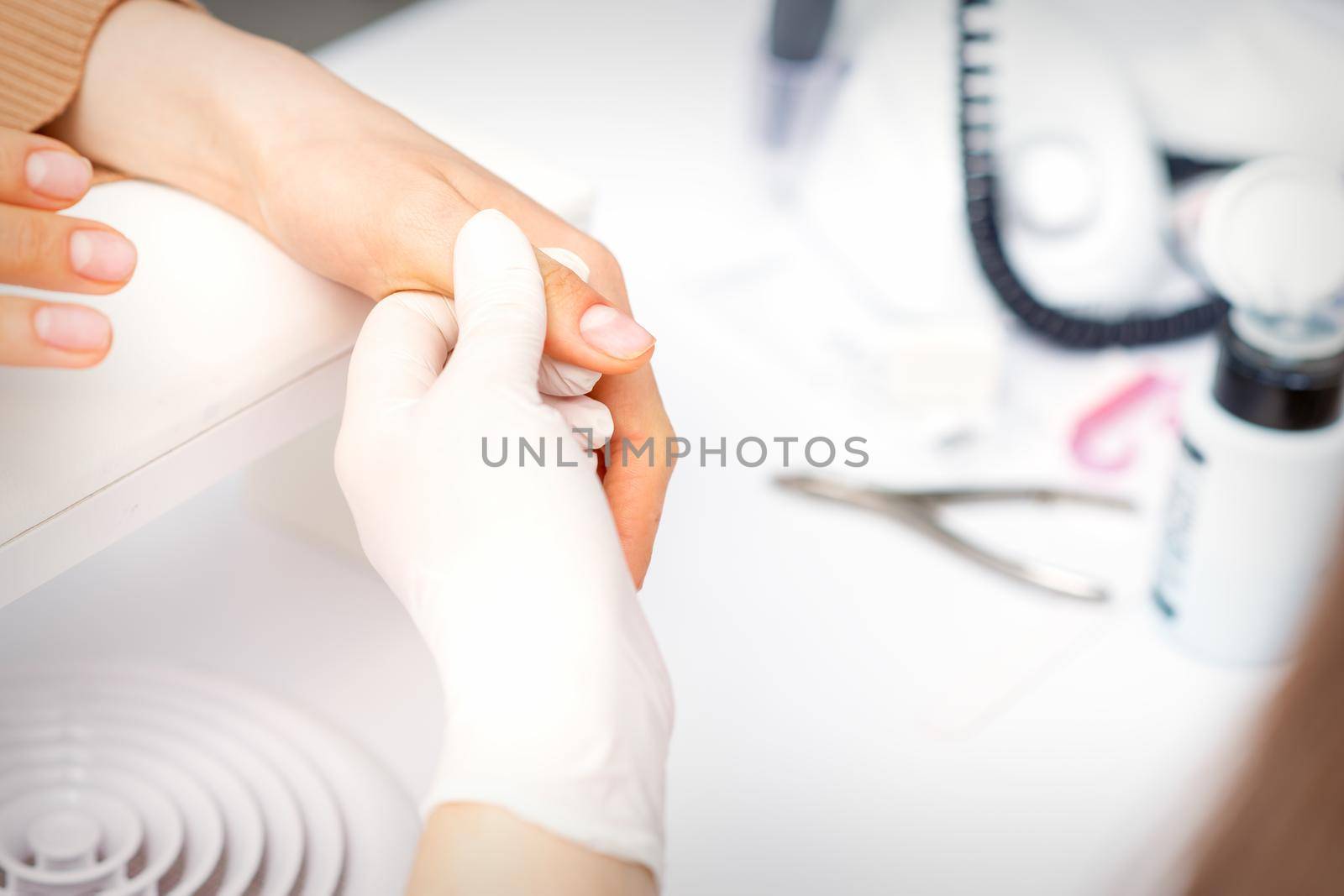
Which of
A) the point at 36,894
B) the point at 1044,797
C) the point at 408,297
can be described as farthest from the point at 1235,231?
the point at 36,894

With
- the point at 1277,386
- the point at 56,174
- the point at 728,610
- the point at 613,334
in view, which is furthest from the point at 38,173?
the point at 1277,386

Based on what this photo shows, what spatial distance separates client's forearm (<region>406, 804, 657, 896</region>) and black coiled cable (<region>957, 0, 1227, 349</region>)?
556 millimetres

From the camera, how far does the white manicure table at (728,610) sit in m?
0.51

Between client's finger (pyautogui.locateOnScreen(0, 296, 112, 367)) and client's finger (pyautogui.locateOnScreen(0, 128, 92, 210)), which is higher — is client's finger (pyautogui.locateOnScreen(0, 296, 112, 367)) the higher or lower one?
the lower one

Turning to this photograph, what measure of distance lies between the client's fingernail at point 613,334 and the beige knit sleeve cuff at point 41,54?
0.34 meters

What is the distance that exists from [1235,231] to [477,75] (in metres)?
0.70

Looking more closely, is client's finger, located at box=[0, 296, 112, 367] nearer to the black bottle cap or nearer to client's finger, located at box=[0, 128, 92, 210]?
client's finger, located at box=[0, 128, 92, 210]

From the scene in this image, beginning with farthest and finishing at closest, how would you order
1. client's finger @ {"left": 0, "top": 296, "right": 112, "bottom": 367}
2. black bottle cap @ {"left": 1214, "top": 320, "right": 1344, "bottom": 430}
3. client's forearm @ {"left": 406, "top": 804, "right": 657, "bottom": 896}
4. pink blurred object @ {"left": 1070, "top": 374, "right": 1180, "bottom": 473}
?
1. pink blurred object @ {"left": 1070, "top": 374, "right": 1180, "bottom": 473}
2. black bottle cap @ {"left": 1214, "top": 320, "right": 1344, "bottom": 430}
3. client's finger @ {"left": 0, "top": 296, "right": 112, "bottom": 367}
4. client's forearm @ {"left": 406, "top": 804, "right": 657, "bottom": 896}

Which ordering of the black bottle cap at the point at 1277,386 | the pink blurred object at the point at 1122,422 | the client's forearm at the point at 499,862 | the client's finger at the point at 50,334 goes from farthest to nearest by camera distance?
the pink blurred object at the point at 1122,422
the black bottle cap at the point at 1277,386
the client's finger at the point at 50,334
the client's forearm at the point at 499,862

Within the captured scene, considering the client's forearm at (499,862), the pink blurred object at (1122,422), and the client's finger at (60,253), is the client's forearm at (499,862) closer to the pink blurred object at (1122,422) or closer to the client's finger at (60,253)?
the client's finger at (60,253)

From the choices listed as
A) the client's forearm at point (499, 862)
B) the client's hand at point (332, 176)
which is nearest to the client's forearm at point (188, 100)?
the client's hand at point (332, 176)

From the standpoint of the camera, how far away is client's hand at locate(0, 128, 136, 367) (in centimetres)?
48

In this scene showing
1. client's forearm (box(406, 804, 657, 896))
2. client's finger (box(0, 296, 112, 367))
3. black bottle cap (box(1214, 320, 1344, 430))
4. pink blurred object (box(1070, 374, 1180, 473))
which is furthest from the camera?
pink blurred object (box(1070, 374, 1180, 473))

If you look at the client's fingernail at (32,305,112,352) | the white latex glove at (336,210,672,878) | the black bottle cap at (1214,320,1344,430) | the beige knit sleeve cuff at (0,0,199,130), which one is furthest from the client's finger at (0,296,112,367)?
the black bottle cap at (1214,320,1344,430)
